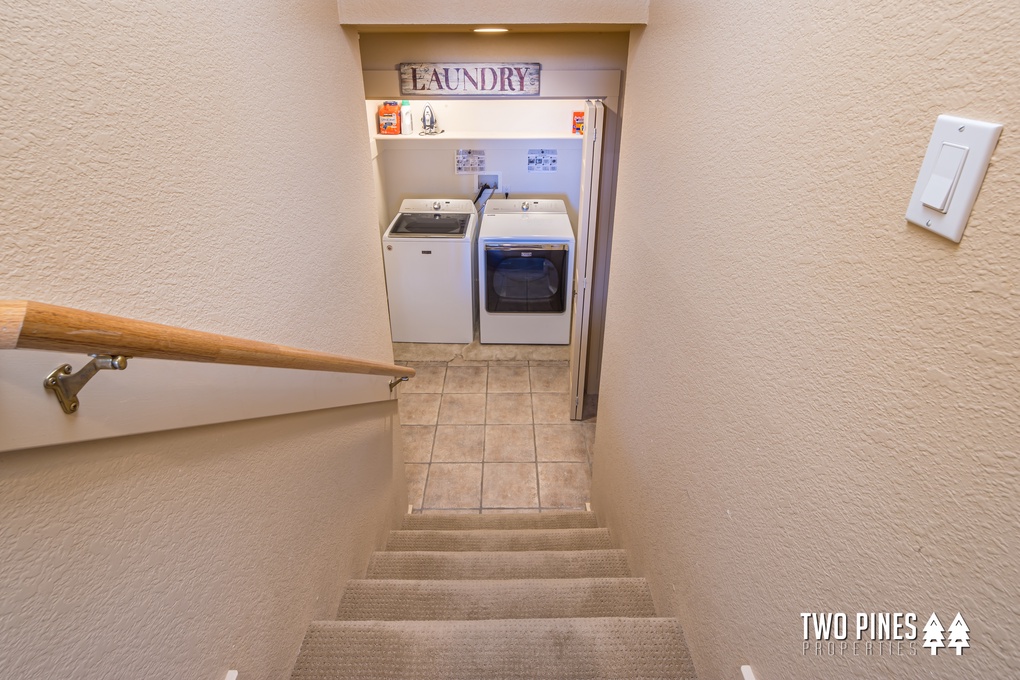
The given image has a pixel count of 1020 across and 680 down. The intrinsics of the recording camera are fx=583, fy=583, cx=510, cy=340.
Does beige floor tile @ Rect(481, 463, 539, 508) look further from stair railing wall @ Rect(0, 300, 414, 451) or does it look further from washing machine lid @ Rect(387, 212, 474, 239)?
stair railing wall @ Rect(0, 300, 414, 451)

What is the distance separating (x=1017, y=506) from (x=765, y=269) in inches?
21.2

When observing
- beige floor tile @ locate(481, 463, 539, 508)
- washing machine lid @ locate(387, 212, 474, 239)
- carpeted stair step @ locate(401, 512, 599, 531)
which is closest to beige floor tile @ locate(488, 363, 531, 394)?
beige floor tile @ locate(481, 463, 539, 508)

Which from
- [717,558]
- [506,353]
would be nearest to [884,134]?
[717,558]

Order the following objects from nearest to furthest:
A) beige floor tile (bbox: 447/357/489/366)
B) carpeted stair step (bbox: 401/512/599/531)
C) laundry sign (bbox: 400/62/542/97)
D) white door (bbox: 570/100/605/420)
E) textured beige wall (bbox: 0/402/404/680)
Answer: textured beige wall (bbox: 0/402/404/680) < laundry sign (bbox: 400/62/542/97) < carpeted stair step (bbox: 401/512/599/531) < white door (bbox: 570/100/605/420) < beige floor tile (bbox: 447/357/489/366)

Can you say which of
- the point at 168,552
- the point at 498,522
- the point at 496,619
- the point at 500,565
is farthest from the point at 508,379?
the point at 168,552

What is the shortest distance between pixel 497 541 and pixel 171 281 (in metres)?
1.86

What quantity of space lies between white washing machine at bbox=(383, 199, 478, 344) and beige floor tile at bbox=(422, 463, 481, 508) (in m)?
1.32

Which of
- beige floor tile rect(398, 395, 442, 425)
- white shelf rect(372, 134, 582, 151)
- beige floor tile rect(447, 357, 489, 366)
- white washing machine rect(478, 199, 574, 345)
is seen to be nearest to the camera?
beige floor tile rect(398, 395, 442, 425)

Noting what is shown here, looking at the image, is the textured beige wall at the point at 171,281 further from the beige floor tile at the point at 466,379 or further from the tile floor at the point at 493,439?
the beige floor tile at the point at 466,379

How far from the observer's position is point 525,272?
4.37 meters

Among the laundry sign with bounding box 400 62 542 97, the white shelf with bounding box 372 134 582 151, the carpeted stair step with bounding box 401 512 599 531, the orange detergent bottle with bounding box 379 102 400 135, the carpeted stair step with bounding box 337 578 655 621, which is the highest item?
the laundry sign with bounding box 400 62 542 97

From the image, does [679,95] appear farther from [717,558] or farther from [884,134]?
[717,558]

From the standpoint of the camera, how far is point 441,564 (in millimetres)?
2109

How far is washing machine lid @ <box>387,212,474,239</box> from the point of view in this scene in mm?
4359
